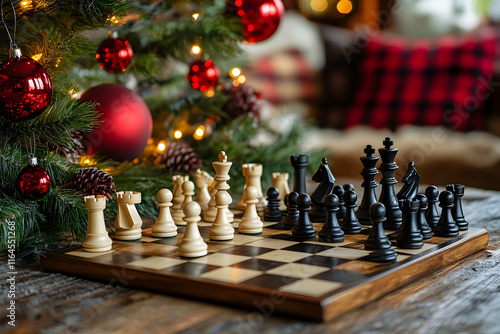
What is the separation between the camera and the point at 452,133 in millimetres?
2904

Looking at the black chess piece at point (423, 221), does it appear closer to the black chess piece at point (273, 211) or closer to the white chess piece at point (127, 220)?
the black chess piece at point (273, 211)

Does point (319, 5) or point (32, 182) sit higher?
point (319, 5)

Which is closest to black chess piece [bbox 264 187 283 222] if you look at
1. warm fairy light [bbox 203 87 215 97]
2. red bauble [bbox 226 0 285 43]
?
red bauble [bbox 226 0 285 43]

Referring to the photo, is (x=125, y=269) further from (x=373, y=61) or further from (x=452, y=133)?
(x=373, y=61)

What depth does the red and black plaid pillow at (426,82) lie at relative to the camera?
2.89 meters

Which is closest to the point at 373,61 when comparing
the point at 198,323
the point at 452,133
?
the point at 452,133

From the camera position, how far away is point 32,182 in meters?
1.04

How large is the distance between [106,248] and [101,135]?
0.42m

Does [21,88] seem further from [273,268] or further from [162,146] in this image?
[162,146]

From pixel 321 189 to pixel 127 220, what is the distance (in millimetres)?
424

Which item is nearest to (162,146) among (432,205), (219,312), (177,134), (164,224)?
(177,134)

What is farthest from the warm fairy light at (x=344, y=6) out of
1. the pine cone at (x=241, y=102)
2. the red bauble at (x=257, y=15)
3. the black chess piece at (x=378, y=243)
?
the black chess piece at (x=378, y=243)

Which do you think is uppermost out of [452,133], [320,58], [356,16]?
[356,16]

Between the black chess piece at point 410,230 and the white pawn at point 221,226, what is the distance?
0.31 m
